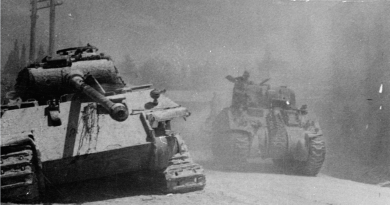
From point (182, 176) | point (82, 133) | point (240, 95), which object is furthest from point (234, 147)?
point (82, 133)

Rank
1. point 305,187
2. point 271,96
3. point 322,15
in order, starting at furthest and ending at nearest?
point 322,15 < point 271,96 < point 305,187

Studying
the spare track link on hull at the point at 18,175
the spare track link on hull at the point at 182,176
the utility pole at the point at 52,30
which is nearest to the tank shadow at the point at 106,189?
the spare track link on hull at the point at 182,176

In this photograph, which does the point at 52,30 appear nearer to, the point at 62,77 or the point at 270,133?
the point at 270,133

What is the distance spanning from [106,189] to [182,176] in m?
1.51

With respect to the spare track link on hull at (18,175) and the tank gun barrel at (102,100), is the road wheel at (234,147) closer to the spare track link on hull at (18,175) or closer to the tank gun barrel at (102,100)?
the tank gun barrel at (102,100)

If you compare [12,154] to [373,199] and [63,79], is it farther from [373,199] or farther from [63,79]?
[373,199]

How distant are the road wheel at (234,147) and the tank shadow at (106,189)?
19.6 feet

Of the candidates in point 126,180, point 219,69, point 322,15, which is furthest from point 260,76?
point 126,180

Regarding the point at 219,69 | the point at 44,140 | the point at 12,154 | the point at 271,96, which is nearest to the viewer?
the point at 12,154

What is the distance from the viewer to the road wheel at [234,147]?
13.1 m

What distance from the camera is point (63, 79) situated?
7.26m

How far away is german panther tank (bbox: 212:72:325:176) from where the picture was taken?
1266 cm

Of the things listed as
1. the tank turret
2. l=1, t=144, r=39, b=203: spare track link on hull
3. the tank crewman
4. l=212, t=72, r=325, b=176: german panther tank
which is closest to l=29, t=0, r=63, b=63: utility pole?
the tank crewman

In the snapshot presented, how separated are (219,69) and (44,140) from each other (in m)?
43.6
